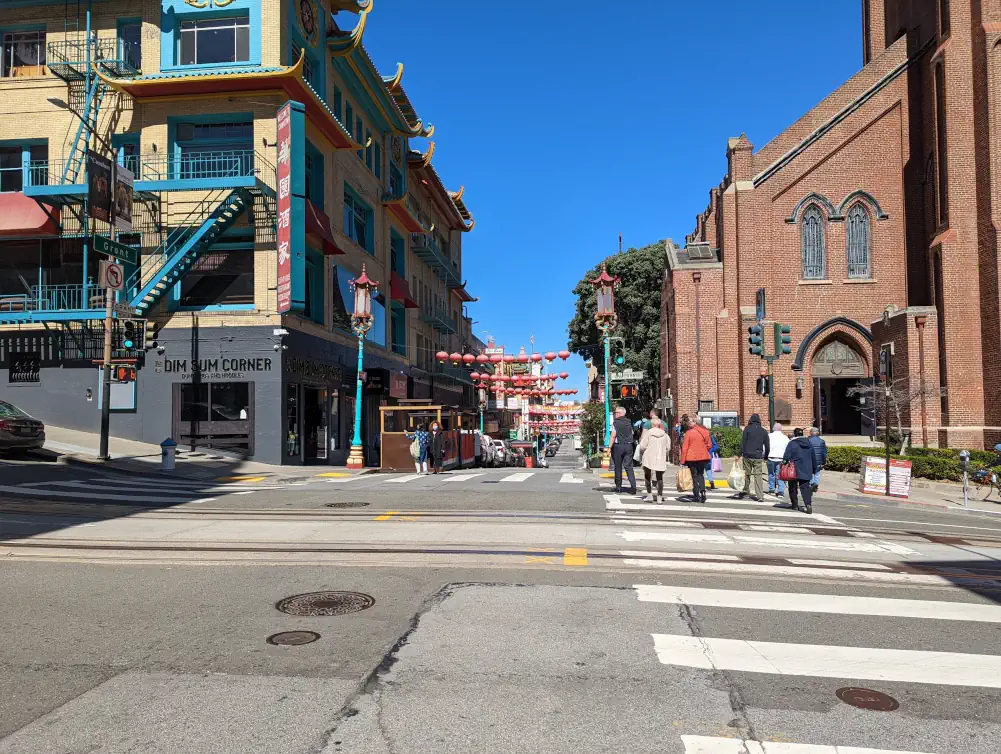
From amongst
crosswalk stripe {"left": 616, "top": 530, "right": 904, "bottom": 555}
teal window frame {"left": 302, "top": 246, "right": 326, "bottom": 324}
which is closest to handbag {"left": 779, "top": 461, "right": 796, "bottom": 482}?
crosswalk stripe {"left": 616, "top": 530, "right": 904, "bottom": 555}

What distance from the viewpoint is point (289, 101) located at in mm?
25828

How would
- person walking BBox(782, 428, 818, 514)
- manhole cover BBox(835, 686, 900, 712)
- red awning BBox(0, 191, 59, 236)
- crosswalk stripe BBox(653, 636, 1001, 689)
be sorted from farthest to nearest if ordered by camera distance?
red awning BBox(0, 191, 59, 236), person walking BBox(782, 428, 818, 514), crosswalk stripe BBox(653, 636, 1001, 689), manhole cover BBox(835, 686, 900, 712)

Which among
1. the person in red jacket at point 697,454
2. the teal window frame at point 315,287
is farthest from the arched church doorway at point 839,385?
the teal window frame at point 315,287

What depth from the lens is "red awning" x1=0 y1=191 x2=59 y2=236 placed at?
26.8 meters

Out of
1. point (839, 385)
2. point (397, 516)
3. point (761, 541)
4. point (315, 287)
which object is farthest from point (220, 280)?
point (839, 385)

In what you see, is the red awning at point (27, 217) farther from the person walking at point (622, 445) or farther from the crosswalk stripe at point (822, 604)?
the crosswalk stripe at point (822, 604)

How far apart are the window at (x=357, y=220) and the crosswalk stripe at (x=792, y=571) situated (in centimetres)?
2762

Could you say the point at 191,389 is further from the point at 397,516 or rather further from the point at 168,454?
the point at 397,516

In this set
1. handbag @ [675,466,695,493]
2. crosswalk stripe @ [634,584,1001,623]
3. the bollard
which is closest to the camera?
crosswalk stripe @ [634,584,1001,623]

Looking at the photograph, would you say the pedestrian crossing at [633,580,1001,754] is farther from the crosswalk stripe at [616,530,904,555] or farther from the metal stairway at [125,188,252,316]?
the metal stairway at [125,188,252,316]

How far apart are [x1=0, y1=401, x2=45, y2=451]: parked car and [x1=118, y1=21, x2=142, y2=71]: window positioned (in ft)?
45.9

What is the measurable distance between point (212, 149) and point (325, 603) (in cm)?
2472

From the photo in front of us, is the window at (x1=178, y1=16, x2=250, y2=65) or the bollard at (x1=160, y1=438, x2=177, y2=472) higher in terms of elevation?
the window at (x1=178, y1=16, x2=250, y2=65)

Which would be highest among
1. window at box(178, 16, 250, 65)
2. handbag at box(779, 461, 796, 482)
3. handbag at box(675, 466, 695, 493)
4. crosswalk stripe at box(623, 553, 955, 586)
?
window at box(178, 16, 250, 65)
